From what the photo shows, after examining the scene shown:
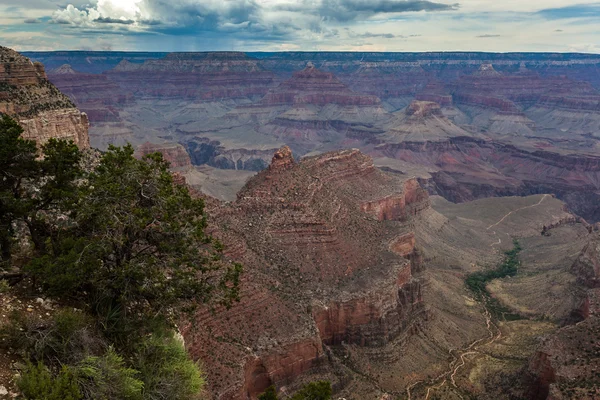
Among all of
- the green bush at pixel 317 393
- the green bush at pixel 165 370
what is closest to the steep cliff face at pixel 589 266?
the green bush at pixel 317 393

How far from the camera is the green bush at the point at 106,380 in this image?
17.7 meters

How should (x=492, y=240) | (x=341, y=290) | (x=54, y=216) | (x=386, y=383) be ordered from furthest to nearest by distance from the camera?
(x=492, y=240)
(x=341, y=290)
(x=386, y=383)
(x=54, y=216)

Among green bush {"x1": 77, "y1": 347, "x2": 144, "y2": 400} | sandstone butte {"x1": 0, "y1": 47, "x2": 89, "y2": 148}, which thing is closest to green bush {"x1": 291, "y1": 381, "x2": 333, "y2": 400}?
green bush {"x1": 77, "y1": 347, "x2": 144, "y2": 400}

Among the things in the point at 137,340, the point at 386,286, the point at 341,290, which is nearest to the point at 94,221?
the point at 137,340

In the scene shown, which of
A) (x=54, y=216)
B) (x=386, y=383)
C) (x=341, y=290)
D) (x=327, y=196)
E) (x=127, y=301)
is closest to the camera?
(x=127, y=301)

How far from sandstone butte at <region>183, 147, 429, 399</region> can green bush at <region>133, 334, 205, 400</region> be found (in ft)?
31.4

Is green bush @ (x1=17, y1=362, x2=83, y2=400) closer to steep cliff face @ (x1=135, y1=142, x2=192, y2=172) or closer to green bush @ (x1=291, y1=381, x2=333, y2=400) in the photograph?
green bush @ (x1=291, y1=381, x2=333, y2=400)

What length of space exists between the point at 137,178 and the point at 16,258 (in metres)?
7.59

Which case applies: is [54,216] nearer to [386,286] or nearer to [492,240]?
[386,286]

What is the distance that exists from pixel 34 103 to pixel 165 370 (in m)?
33.9

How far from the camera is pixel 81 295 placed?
76.7ft

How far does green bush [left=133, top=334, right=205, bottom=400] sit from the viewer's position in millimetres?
21719

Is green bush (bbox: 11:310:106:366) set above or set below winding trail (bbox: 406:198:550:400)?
above

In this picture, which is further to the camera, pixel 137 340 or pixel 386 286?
pixel 386 286
